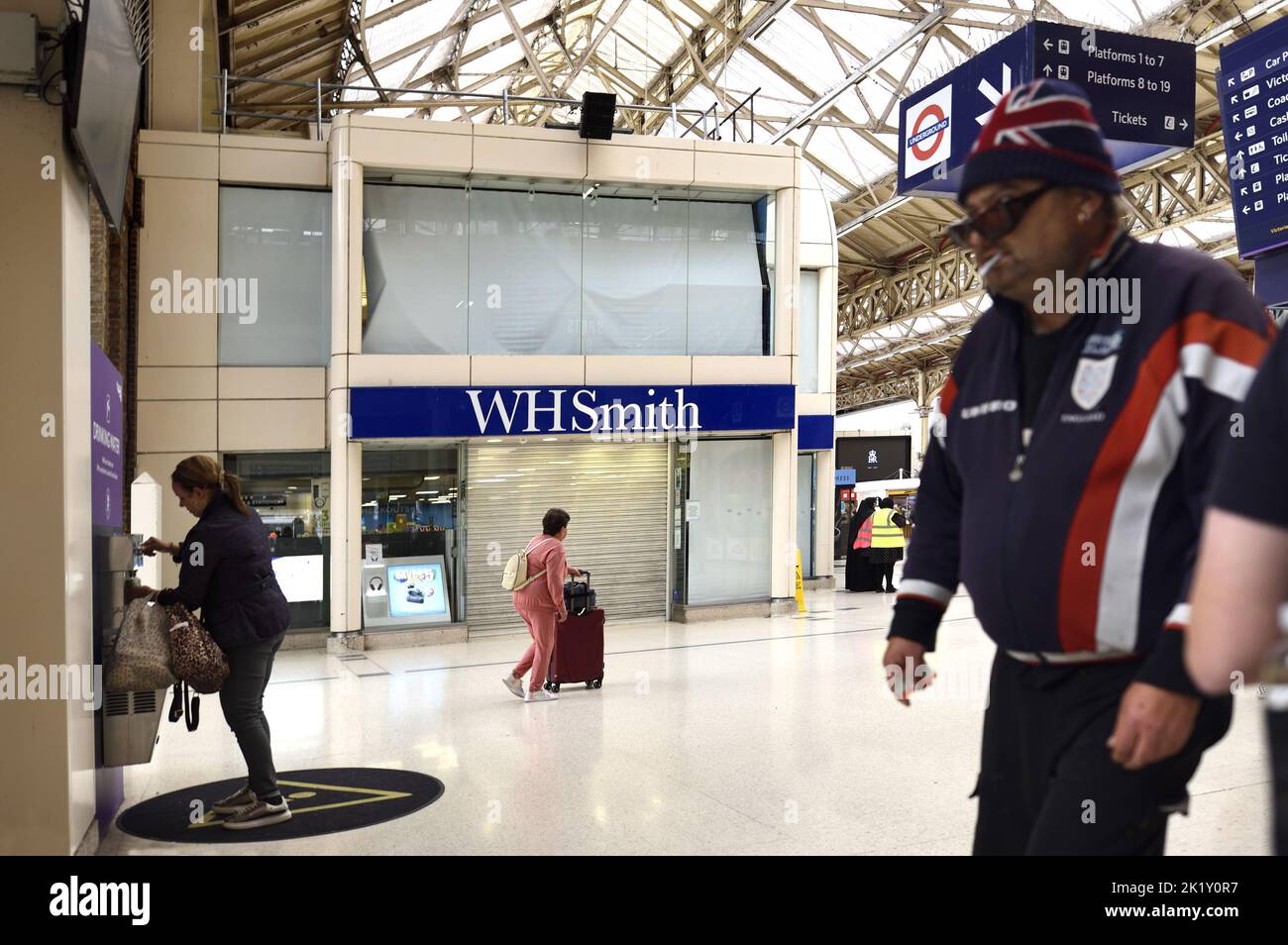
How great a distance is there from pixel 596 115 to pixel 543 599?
681cm

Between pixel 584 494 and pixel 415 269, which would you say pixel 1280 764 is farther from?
pixel 584 494

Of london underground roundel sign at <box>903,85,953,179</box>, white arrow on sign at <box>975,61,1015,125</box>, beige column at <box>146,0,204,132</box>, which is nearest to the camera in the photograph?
white arrow on sign at <box>975,61,1015,125</box>

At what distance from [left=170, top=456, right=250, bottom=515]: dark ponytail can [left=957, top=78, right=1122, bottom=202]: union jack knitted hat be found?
4.27m

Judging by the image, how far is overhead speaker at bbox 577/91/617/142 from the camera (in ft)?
43.8

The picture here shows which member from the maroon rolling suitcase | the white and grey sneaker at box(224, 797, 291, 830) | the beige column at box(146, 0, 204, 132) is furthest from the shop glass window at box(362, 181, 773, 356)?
the white and grey sneaker at box(224, 797, 291, 830)

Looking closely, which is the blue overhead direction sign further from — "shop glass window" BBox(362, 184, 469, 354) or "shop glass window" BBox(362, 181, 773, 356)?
"shop glass window" BBox(362, 184, 469, 354)

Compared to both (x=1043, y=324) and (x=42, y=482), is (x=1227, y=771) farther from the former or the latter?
(x=42, y=482)

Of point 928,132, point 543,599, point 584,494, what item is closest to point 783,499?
point 584,494

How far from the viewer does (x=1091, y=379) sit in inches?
78.2

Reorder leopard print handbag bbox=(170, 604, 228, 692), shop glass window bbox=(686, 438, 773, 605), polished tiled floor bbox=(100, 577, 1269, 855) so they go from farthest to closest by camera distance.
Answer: shop glass window bbox=(686, 438, 773, 605)
leopard print handbag bbox=(170, 604, 228, 692)
polished tiled floor bbox=(100, 577, 1269, 855)

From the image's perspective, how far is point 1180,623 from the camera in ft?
5.63

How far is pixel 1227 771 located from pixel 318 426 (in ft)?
33.7
